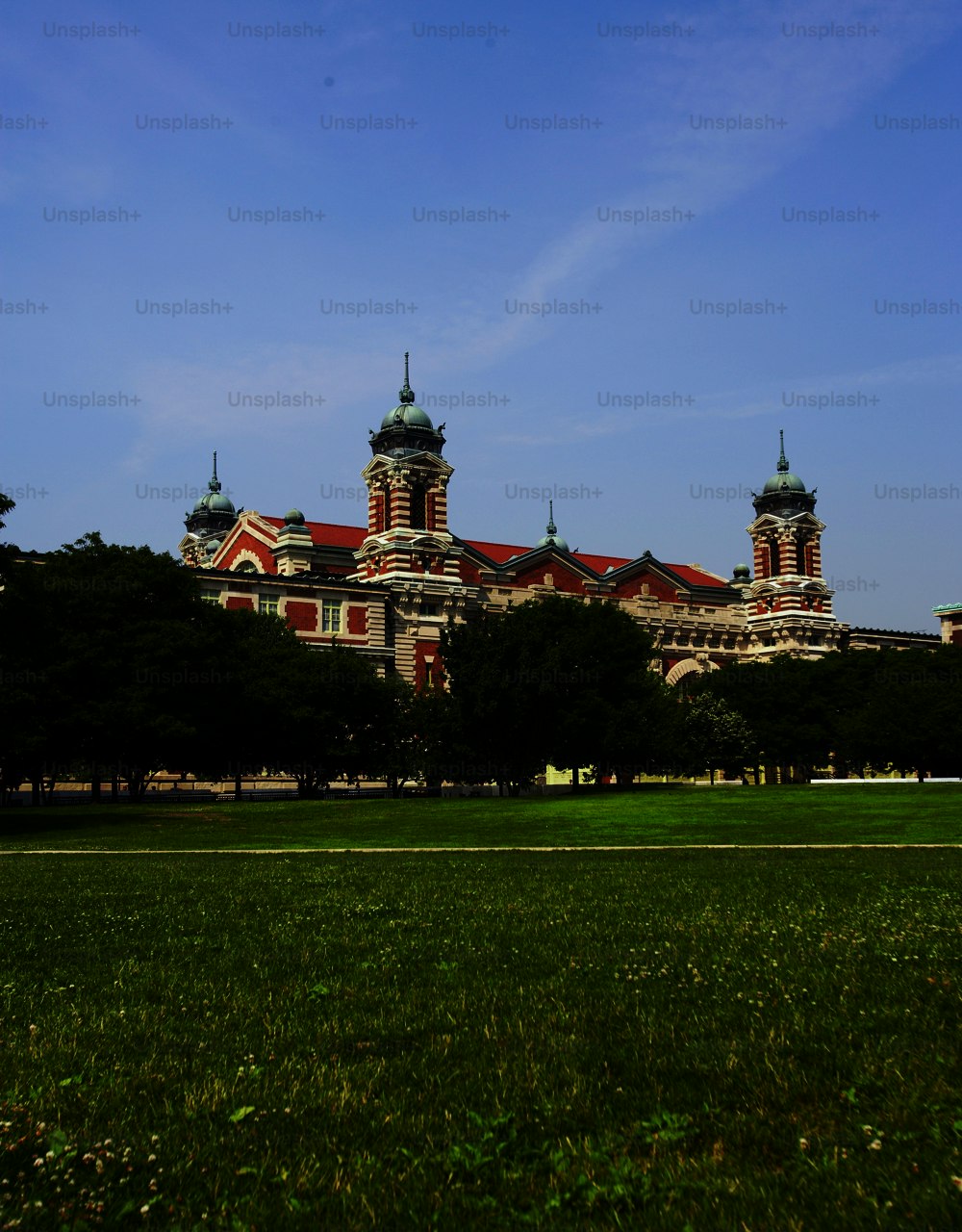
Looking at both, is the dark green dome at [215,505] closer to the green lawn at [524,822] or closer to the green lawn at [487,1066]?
the green lawn at [524,822]

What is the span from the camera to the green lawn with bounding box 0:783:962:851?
108 ft

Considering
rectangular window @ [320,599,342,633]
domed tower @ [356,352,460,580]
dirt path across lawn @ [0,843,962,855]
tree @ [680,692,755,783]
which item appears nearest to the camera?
dirt path across lawn @ [0,843,962,855]

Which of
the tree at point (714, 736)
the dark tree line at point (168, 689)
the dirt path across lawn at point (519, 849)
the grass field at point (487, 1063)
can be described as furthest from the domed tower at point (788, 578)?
the grass field at point (487, 1063)

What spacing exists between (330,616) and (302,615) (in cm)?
230

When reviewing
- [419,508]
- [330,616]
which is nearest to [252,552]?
[330,616]

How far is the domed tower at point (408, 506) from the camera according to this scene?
9244 centimetres

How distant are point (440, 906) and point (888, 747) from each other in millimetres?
69127

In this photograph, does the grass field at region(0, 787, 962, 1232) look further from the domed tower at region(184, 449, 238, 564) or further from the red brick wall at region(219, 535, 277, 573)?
the domed tower at region(184, 449, 238, 564)

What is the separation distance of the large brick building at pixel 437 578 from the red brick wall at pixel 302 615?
10 cm

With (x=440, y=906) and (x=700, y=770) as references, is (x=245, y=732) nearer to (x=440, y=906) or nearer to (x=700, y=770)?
(x=700, y=770)

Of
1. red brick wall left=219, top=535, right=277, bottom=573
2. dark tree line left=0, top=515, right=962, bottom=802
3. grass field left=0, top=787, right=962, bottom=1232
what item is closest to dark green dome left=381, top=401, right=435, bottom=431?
red brick wall left=219, top=535, right=277, bottom=573

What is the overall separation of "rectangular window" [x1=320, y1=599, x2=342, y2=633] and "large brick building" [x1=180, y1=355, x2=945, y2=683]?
0.30ft

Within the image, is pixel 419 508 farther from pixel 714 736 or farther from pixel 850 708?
pixel 850 708

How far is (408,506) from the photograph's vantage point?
3669 inches
